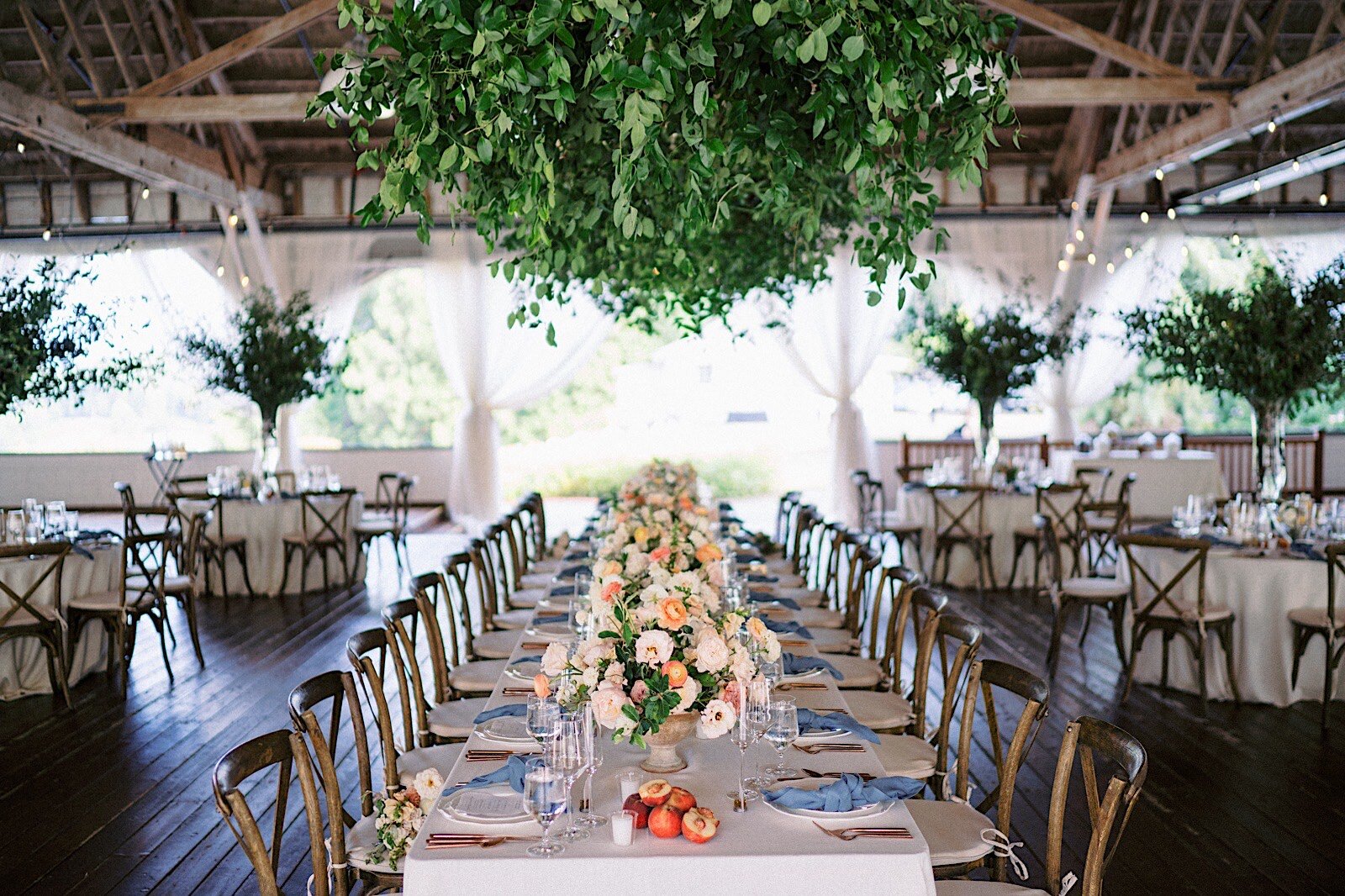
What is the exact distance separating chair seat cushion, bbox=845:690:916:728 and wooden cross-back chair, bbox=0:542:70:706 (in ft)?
12.9

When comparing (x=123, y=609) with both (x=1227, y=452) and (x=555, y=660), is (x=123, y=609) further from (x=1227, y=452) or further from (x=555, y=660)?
(x=1227, y=452)

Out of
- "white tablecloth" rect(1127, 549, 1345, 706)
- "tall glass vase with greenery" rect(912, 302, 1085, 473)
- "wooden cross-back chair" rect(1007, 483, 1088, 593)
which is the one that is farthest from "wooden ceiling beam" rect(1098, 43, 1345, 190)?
"white tablecloth" rect(1127, 549, 1345, 706)

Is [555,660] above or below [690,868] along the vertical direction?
above

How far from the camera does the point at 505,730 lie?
2887 mm

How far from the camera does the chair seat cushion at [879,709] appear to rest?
12.3 ft

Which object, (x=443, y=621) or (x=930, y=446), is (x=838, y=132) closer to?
(x=443, y=621)

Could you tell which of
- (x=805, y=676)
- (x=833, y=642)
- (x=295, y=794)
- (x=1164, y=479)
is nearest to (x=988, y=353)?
(x=1164, y=479)

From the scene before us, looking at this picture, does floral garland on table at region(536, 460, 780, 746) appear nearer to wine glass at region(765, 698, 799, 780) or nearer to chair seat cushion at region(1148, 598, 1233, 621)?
wine glass at region(765, 698, 799, 780)

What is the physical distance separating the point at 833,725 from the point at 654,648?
71 centimetres

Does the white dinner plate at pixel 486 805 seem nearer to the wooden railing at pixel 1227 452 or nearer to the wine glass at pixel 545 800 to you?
the wine glass at pixel 545 800

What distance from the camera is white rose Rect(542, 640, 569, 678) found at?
258 cm

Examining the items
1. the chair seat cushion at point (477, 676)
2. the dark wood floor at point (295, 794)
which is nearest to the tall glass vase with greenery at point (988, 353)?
the dark wood floor at point (295, 794)

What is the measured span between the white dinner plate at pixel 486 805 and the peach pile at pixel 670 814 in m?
0.24

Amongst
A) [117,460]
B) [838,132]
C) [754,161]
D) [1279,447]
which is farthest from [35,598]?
[117,460]
